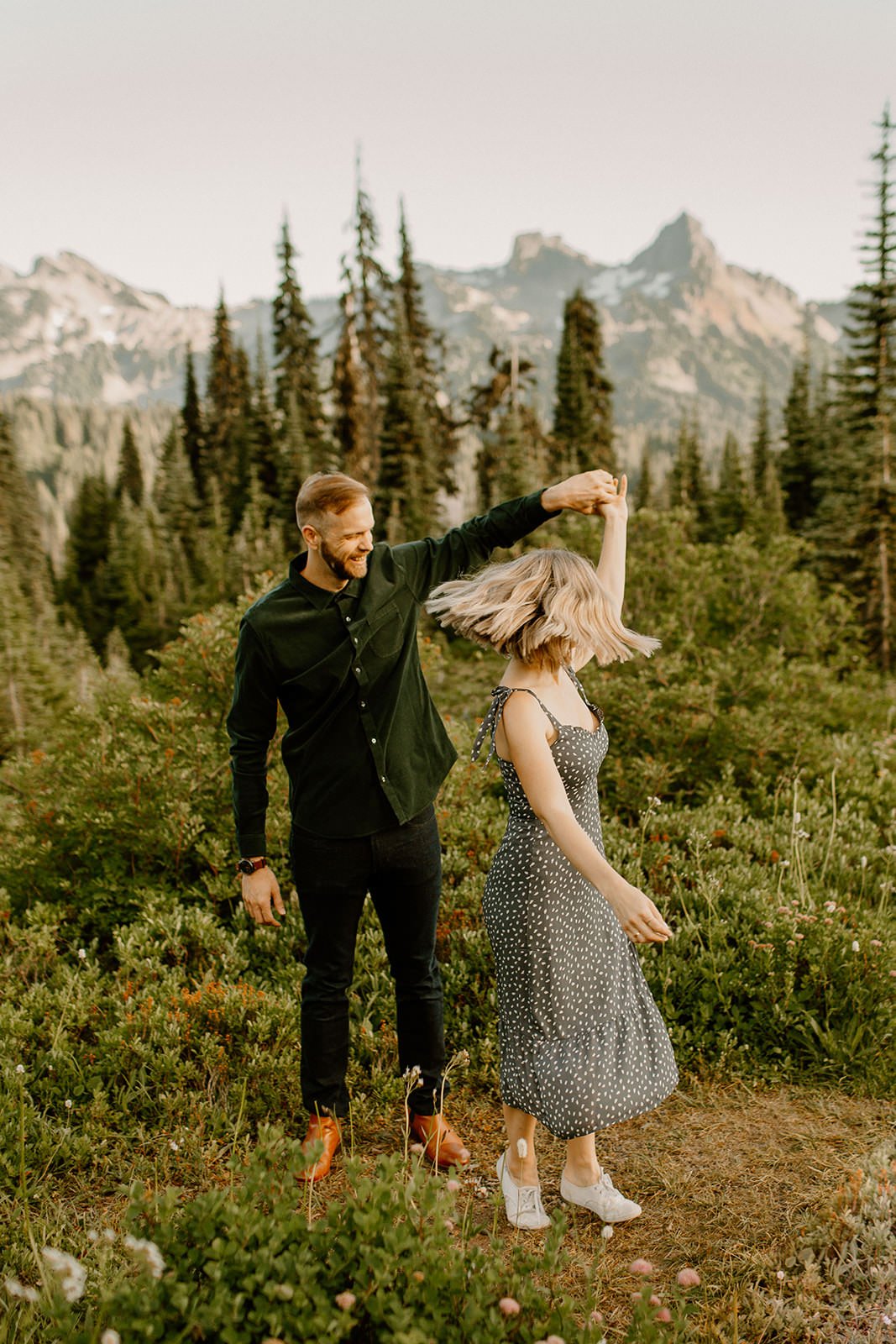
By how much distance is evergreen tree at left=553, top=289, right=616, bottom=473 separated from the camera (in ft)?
137

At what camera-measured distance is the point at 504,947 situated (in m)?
3.34

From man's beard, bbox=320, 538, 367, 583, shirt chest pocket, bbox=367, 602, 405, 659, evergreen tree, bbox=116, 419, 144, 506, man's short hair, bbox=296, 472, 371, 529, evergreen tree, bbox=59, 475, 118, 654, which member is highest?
evergreen tree, bbox=116, 419, 144, 506

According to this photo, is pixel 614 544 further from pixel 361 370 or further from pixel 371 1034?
pixel 361 370

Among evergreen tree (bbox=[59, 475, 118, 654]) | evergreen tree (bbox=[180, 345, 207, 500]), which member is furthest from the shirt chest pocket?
evergreen tree (bbox=[180, 345, 207, 500])

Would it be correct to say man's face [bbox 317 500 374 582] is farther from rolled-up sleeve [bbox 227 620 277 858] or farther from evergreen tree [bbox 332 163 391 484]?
evergreen tree [bbox 332 163 391 484]

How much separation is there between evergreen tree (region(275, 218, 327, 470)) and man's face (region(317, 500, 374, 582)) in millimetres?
42540

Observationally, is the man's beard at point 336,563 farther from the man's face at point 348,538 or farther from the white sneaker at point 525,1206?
the white sneaker at point 525,1206

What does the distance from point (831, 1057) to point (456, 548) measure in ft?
10.2

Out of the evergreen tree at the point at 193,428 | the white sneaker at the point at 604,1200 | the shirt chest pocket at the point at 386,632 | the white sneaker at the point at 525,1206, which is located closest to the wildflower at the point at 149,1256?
the white sneaker at the point at 525,1206

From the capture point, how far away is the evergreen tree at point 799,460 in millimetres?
48094

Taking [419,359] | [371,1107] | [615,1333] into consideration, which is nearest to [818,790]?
[371,1107]

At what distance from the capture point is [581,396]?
4197 centimetres

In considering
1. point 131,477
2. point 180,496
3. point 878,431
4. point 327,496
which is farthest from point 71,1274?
point 131,477

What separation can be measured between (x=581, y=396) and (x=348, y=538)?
4117 cm
